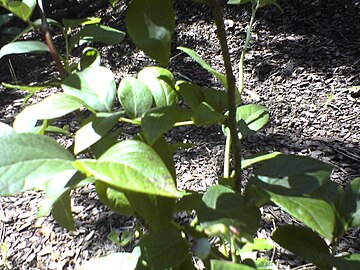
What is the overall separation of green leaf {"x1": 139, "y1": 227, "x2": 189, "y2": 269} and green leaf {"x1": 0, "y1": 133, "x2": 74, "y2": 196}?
0.15 metres

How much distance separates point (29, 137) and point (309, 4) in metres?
2.52

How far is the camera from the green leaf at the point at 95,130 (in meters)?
0.49

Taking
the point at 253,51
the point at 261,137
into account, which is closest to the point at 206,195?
the point at 261,137

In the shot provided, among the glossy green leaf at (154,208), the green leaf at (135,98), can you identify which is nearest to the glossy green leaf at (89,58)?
the green leaf at (135,98)

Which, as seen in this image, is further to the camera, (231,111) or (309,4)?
(309,4)

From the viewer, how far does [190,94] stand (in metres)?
0.62

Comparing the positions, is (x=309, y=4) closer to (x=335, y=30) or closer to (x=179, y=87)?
(x=335, y=30)

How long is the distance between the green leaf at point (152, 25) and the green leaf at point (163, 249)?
0.19 meters

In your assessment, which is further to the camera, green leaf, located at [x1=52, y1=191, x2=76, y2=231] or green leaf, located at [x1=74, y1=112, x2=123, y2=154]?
green leaf, located at [x1=52, y1=191, x2=76, y2=231]

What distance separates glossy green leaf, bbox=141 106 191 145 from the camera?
0.48m

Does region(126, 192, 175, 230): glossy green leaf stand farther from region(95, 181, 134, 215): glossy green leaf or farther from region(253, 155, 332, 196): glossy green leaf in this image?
region(253, 155, 332, 196): glossy green leaf

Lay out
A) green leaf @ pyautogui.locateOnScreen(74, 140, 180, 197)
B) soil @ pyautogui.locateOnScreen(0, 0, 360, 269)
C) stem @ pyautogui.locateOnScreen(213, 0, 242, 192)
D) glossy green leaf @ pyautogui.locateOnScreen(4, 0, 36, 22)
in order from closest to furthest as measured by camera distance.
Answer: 1. green leaf @ pyautogui.locateOnScreen(74, 140, 180, 197)
2. stem @ pyautogui.locateOnScreen(213, 0, 242, 192)
3. glossy green leaf @ pyautogui.locateOnScreen(4, 0, 36, 22)
4. soil @ pyautogui.locateOnScreen(0, 0, 360, 269)

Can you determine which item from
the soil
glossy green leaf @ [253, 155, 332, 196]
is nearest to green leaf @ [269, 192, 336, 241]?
glossy green leaf @ [253, 155, 332, 196]

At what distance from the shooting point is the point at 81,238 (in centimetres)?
146
